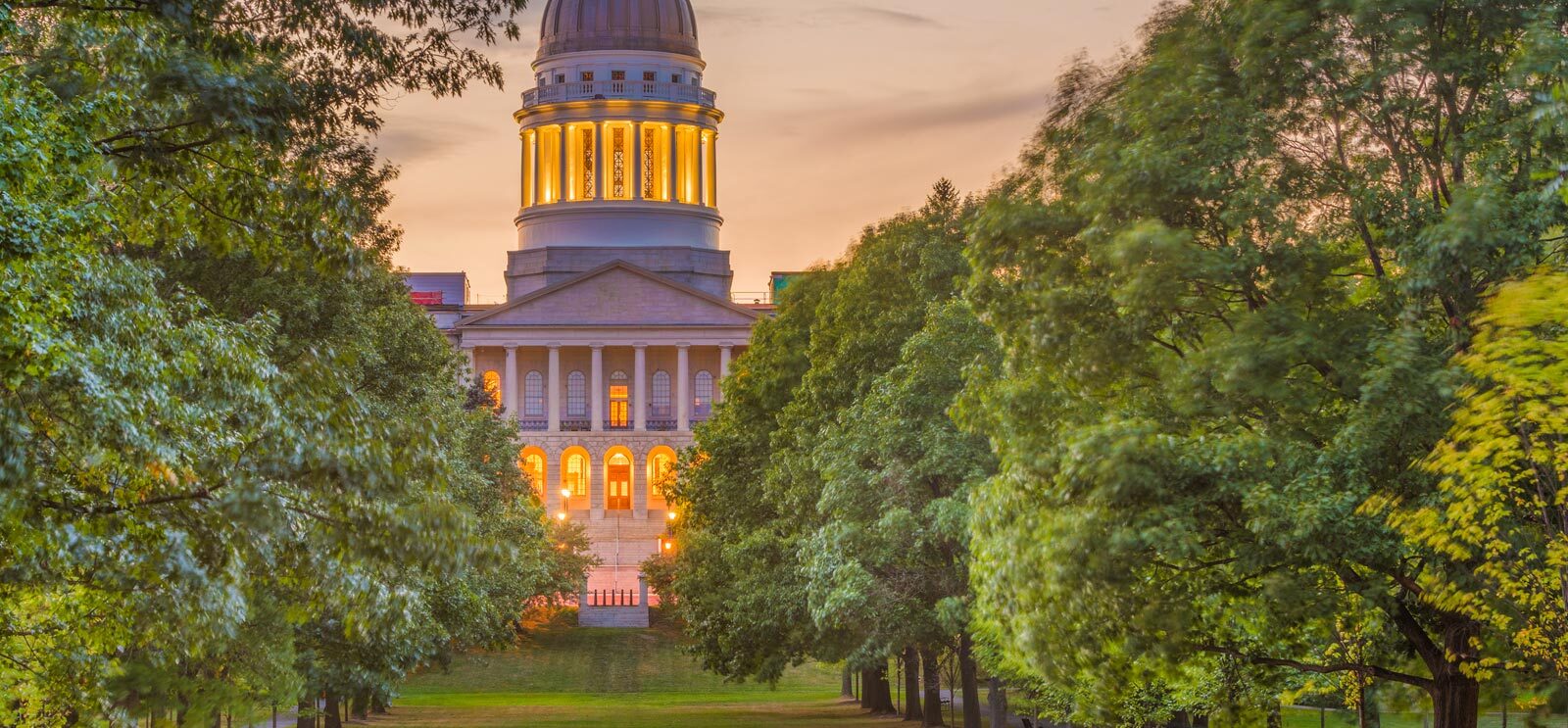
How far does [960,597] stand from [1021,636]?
1056cm

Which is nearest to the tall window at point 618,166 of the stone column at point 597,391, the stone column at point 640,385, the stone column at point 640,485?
the stone column at point 640,385

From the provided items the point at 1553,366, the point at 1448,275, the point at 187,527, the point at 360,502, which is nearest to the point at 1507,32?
the point at 1448,275

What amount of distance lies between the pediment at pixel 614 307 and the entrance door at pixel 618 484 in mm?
9089

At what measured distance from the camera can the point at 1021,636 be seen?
18609 mm

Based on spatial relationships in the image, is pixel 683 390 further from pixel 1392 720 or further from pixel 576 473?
pixel 1392 720

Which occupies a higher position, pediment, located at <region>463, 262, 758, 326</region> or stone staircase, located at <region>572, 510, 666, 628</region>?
pediment, located at <region>463, 262, 758, 326</region>

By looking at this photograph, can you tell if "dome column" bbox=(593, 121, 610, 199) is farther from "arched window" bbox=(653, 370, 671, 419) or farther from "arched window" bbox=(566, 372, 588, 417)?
"arched window" bbox=(653, 370, 671, 419)

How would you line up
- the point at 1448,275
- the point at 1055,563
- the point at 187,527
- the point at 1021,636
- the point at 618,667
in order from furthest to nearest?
the point at 618,667
the point at 1021,636
the point at 1055,563
the point at 1448,275
the point at 187,527

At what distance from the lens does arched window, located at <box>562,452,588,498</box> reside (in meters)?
120

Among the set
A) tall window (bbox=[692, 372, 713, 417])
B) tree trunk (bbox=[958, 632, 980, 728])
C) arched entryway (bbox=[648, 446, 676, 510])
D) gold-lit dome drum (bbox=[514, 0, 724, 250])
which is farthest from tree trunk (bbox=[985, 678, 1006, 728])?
gold-lit dome drum (bbox=[514, 0, 724, 250])

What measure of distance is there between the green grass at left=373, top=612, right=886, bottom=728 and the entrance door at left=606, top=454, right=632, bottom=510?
41445mm

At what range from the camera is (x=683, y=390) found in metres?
120

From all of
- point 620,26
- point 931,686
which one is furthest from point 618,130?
point 931,686

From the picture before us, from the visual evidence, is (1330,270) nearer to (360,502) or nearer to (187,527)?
(360,502)
